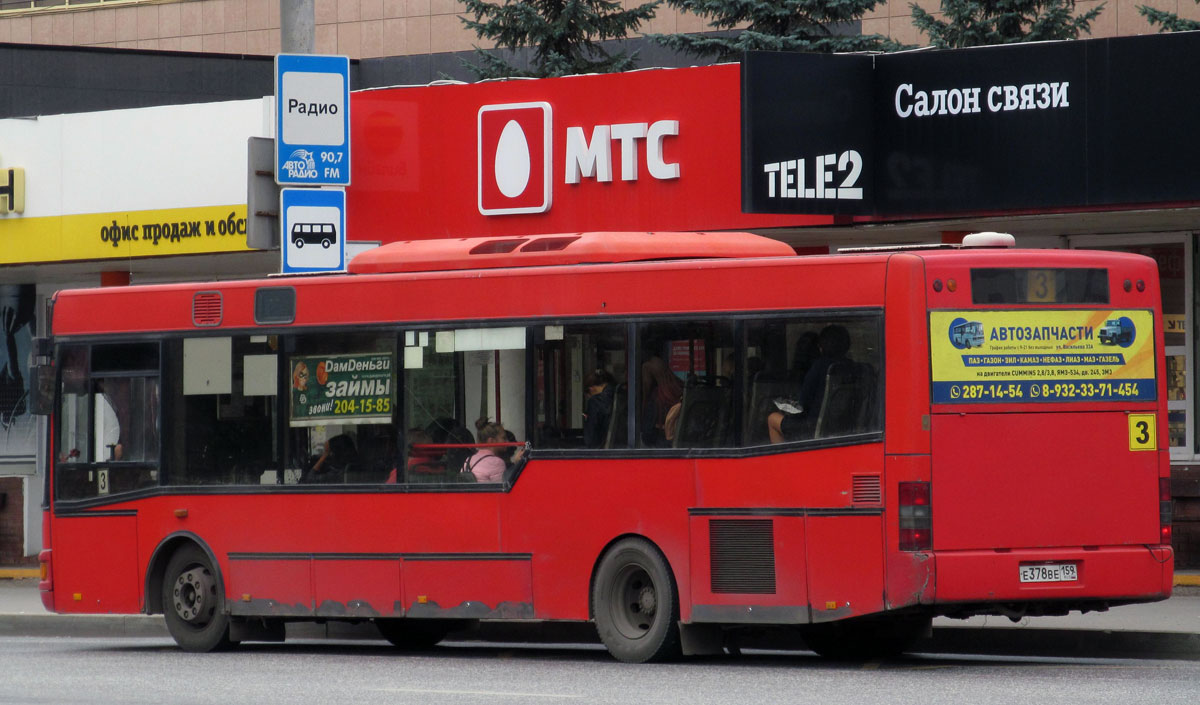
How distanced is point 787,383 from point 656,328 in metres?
1.09

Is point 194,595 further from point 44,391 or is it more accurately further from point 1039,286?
point 1039,286

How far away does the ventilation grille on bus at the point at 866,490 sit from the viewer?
11430mm

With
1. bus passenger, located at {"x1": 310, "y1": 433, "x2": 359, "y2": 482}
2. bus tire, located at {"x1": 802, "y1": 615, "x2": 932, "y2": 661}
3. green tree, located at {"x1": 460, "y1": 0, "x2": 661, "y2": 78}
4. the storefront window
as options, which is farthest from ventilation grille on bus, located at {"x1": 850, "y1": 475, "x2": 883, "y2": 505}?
green tree, located at {"x1": 460, "y1": 0, "x2": 661, "y2": 78}

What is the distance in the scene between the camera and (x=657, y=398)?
492 inches

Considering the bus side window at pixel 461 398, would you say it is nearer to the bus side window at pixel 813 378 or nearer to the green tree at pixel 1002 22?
the bus side window at pixel 813 378

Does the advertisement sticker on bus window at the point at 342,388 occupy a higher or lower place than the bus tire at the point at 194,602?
higher

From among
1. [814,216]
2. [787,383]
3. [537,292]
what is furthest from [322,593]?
[814,216]

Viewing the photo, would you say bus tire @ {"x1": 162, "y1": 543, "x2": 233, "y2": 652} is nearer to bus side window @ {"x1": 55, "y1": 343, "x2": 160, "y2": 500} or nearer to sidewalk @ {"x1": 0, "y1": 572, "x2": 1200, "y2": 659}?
bus side window @ {"x1": 55, "y1": 343, "x2": 160, "y2": 500}

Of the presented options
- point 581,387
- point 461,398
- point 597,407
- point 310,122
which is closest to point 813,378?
point 597,407

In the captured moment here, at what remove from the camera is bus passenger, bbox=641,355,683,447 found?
12.5m

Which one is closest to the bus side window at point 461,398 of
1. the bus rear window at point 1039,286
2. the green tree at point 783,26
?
the bus rear window at point 1039,286

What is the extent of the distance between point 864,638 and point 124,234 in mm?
11630

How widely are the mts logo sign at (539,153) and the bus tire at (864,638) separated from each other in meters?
7.01

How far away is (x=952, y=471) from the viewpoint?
11.5m
